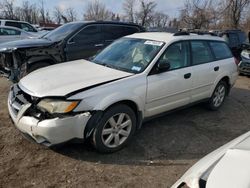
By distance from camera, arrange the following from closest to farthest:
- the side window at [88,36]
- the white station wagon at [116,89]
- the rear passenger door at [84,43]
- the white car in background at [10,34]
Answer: the white station wagon at [116,89], the rear passenger door at [84,43], the side window at [88,36], the white car in background at [10,34]

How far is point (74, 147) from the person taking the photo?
3.92 m

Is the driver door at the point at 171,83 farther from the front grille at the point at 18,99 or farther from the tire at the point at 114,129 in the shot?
the front grille at the point at 18,99

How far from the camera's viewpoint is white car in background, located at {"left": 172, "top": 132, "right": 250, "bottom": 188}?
168cm

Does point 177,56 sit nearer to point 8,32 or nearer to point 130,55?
point 130,55

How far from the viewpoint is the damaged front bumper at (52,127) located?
3.30 meters

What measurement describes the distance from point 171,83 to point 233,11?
2226 centimetres

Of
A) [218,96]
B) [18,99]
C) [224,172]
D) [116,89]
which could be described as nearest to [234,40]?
[218,96]

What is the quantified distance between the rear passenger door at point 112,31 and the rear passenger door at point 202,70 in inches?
129

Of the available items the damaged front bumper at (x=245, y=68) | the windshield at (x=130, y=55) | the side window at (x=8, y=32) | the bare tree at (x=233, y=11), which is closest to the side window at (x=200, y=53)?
the windshield at (x=130, y=55)

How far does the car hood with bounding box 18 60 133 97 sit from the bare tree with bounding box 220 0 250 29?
22.5 metres

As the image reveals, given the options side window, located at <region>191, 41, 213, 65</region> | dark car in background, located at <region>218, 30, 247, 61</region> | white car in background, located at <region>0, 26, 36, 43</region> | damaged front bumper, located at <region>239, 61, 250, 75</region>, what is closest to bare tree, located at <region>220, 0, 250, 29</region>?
dark car in background, located at <region>218, 30, 247, 61</region>

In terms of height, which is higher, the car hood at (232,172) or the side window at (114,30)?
the side window at (114,30)

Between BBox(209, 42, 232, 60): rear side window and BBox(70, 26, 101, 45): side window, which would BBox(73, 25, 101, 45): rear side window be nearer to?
BBox(70, 26, 101, 45): side window

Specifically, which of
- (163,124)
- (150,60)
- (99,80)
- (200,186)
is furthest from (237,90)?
(200,186)
